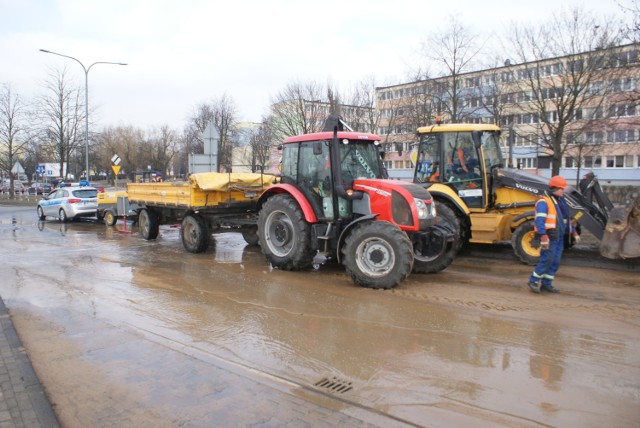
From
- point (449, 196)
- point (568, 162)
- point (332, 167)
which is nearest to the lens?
point (332, 167)

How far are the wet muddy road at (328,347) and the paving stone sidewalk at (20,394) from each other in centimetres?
14

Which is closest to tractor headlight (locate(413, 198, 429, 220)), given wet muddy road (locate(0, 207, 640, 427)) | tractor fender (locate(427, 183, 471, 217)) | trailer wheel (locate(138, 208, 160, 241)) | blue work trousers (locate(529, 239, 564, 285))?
wet muddy road (locate(0, 207, 640, 427))

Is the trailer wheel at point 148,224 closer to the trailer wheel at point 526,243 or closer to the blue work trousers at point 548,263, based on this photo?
the trailer wheel at point 526,243

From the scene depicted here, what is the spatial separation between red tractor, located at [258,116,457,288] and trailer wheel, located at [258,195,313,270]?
2cm

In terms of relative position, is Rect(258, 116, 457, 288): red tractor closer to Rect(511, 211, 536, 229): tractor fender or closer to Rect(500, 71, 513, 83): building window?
Rect(511, 211, 536, 229): tractor fender

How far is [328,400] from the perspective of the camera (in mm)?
3873

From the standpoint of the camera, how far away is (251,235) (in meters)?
11.6

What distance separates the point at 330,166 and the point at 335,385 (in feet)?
15.3

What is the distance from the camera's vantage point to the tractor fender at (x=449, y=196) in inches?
378

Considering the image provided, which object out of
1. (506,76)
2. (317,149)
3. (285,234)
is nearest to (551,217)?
(317,149)

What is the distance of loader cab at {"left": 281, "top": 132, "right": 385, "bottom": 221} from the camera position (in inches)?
322

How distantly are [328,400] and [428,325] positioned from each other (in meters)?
2.18

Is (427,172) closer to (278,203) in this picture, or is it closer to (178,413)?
(278,203)

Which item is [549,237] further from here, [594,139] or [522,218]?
[594,139]
